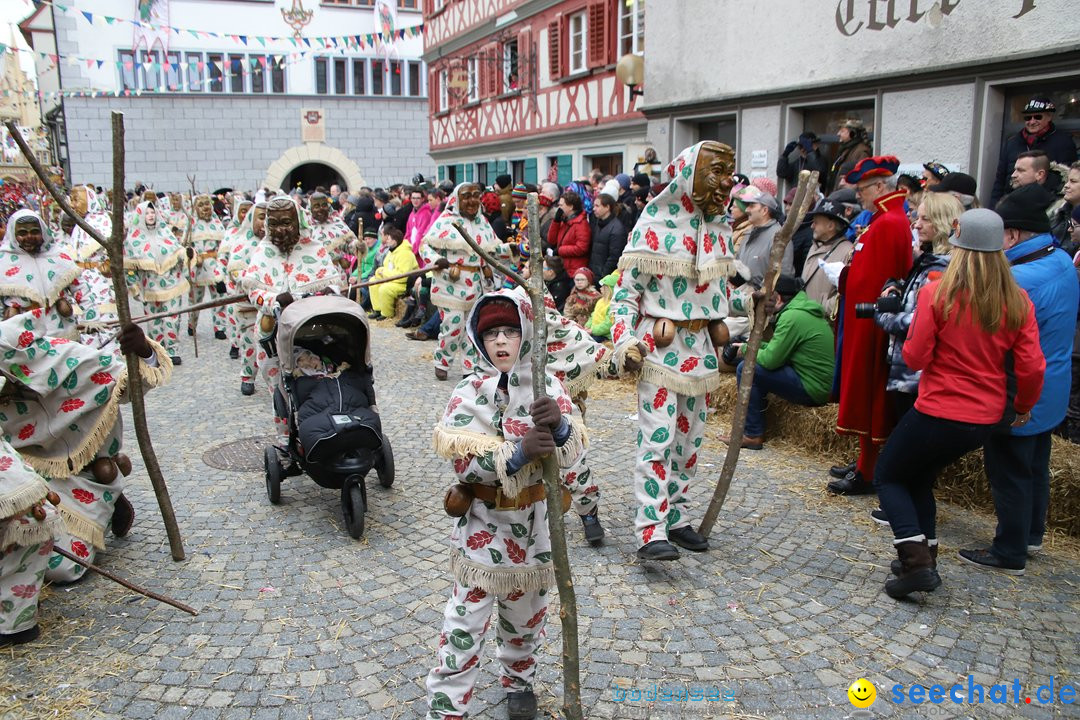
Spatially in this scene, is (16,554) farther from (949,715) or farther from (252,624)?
(949,715)

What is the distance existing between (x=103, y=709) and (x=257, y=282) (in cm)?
391

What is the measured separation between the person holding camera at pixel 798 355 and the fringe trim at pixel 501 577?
3866 mm

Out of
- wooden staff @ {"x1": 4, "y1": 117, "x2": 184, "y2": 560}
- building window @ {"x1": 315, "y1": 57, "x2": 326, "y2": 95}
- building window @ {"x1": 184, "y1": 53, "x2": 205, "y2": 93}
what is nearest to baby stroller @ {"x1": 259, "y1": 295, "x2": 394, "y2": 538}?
wooden staff @ {"x1": 4, "y1": 117, "x2": 184, "y2": 560}

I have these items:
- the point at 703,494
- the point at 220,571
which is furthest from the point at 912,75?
the point at 220,571

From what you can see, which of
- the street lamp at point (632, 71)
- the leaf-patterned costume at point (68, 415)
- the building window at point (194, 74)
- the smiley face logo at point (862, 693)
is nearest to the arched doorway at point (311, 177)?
the building window at point (194, 74)

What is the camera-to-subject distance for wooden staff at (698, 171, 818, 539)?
451 centimetres

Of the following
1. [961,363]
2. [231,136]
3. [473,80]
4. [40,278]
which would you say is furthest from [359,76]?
[961,363]

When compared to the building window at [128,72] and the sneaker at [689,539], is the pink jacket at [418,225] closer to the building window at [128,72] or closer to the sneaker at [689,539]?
the sneaker at [689,539]

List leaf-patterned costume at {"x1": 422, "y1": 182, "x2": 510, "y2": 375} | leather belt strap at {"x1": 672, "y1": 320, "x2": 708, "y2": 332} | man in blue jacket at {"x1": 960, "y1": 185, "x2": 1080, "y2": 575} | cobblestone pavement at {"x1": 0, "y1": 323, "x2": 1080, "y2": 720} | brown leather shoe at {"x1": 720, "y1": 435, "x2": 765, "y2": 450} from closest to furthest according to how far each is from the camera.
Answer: cobblestone pavement at {"x1": 0, "y1": 323, "x2": 1080, "y2": 720} < man in blue jacket at {"x1": 960, "y1": 185, "x2": 1080, "y2": 575} < leather belt strap at {"x1": 672, "y1": 320, "x2": 708, "y2": 332} < brown leather shoe at {"x1": 720, "y1": 435, "x2": 765, "y2": 450} < leaf-patterned costume at {"x1": 422, "y1": 182, "x2": 510, "y2": 375}

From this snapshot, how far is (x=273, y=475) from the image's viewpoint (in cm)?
577

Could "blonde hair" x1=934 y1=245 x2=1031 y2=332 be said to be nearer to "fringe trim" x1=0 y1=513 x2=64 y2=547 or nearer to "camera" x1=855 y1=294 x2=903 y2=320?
"camera" x1=855 y1=294 x2=903 y2=320

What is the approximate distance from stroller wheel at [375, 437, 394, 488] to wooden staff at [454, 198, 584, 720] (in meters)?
3.20

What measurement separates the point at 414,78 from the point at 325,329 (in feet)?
97.2

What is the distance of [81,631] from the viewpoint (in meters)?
4.17
